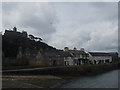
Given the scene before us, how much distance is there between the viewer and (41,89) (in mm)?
23422

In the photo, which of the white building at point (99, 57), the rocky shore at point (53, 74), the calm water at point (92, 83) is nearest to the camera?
the calm water at point (92, 83)

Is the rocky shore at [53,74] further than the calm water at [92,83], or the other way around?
the rocky shore at [53,74]

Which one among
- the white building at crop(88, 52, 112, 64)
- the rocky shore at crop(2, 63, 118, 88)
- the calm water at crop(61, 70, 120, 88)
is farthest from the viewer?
the white building at crop(88, 52, 112, 64)

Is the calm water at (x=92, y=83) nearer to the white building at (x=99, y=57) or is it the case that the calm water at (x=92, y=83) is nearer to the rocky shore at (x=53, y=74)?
the rocky shore at (x=53, y=74)

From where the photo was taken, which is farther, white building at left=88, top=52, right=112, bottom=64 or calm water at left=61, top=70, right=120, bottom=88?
white building at left=88, top=52, right=112, bottom=64

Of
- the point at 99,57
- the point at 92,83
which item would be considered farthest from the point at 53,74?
the point at 99,57

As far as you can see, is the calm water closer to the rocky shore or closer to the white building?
the rocky shore

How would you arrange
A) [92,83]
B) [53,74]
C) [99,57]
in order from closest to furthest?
1. [92,83]
2. [53,74]
3. [99,57]

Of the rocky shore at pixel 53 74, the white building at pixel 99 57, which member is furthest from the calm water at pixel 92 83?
the white building at pixel 99 57

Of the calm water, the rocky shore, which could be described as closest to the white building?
the rocky shore

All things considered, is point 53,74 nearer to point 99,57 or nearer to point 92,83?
point 92,83

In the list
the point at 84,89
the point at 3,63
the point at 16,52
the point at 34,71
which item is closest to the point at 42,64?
the point at 16,52

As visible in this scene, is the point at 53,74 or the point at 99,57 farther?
the point at 99,57

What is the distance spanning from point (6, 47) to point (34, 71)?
82.2ft
